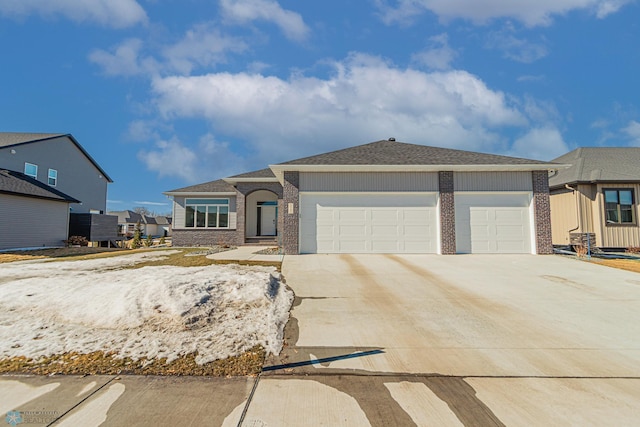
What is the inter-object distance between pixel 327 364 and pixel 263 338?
1.02 meters

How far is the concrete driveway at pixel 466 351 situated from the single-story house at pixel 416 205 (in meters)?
4.41

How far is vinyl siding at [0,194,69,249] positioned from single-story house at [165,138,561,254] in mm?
13555

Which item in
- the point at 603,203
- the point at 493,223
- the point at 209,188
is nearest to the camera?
the point at 493,223

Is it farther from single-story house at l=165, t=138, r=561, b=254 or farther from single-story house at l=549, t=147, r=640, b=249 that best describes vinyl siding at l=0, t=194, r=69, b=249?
single-story house at l=549, t=147, r=640, b=249

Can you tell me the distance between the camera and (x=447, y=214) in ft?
37.6

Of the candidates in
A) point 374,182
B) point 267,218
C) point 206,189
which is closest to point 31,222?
point 206,189

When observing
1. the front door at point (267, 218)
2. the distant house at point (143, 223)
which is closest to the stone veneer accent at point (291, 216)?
the front door at point (267, 218)

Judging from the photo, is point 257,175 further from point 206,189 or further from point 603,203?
point 603,203

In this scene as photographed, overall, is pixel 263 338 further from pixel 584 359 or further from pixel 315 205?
pixel 315 205

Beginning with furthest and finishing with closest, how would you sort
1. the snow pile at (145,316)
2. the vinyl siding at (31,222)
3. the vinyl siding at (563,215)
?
the vinyl siding at (563,215) → the vinyl siding at (31,222) → the snow pile at (145,316)

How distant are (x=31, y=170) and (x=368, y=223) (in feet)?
70.5

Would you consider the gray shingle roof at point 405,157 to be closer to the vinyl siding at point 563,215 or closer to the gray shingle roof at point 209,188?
the vinyl siding at point 563,215

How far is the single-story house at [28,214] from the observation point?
1384cm

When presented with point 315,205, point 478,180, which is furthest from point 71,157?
point 478,180
